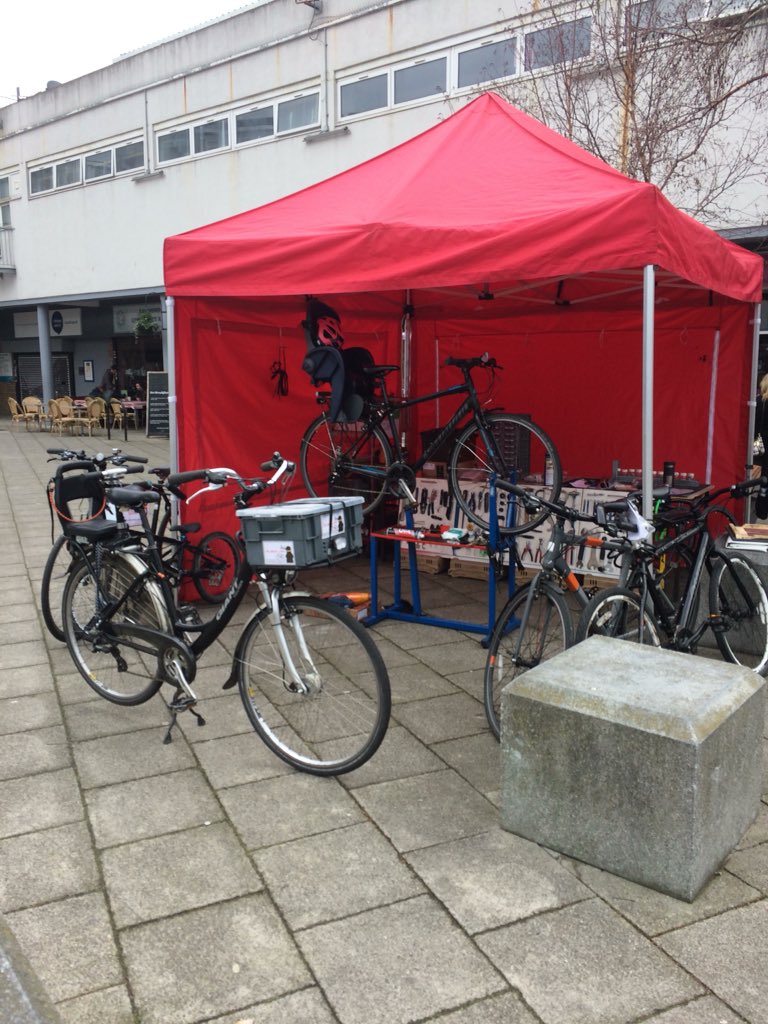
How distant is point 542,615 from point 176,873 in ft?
5.40

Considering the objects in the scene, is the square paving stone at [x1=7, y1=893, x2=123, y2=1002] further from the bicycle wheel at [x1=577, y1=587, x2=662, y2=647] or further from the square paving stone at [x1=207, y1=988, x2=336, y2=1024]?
the bicycle wheel at [x1=577, y1=587, x2=662, y2=647]

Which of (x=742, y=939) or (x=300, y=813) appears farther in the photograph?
(x=300, y=813)

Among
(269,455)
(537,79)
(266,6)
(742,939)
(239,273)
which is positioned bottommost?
(742,939)

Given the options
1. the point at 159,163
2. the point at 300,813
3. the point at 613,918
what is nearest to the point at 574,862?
the point at 613,918

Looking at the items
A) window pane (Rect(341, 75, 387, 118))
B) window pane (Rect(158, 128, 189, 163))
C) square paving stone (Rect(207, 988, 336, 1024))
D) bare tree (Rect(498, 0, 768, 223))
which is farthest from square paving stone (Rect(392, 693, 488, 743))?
window pane (Rect(158, 128, 189, 163))

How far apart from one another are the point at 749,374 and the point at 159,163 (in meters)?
14.2

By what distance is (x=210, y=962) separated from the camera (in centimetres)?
229

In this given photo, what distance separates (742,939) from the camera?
2.36 m

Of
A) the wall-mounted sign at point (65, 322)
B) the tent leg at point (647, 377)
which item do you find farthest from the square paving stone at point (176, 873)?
the wall-mounted sign at point (65, 322)

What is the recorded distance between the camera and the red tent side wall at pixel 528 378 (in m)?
5.62

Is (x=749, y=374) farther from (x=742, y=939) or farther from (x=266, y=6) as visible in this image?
(x=266, y=6)

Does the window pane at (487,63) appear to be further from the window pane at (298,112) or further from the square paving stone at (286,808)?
the square paving stone at (286,808)

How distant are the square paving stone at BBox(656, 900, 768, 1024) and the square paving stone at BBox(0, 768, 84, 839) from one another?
2.02 meters

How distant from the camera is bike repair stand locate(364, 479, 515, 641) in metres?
4.76
